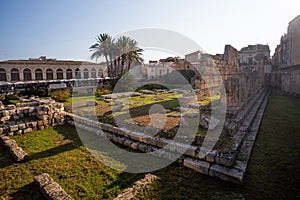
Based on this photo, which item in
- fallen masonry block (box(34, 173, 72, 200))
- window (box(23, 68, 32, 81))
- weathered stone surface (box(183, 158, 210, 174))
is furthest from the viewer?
window (box(23, 68, 32, 81))

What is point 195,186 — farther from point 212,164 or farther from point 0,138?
point 0,138

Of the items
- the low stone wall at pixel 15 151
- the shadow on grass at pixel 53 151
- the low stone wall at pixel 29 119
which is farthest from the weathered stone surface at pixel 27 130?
the shadow on grass at pixel 53 151

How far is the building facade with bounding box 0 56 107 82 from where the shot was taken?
35094 mm

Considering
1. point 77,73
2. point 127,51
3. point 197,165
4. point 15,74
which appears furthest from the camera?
point 77,73

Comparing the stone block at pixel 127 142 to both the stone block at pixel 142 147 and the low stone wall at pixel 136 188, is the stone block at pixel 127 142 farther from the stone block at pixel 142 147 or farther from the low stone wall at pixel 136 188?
the low stone wall at pixel 136 188

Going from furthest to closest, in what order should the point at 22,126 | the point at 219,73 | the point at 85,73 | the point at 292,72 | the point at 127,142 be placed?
the point at 85,73
the point at 292,72
the point at 219,73
the point at 22,126
the point at 127,142

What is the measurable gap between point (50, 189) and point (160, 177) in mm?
2332

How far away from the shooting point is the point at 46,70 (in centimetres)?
3931

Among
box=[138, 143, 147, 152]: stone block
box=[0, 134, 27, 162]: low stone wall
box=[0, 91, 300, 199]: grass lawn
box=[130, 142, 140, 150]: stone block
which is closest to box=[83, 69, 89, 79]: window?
box=[0, 134, 27, 162]: low stone wall

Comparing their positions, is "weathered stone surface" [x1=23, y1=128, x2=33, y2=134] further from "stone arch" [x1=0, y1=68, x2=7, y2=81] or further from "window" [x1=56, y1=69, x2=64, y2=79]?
"window" [x1=56, y1=69, x2=64, y2=79]

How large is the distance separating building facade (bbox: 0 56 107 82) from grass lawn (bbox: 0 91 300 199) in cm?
3753

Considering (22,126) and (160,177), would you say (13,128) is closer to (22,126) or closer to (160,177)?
(22,126)

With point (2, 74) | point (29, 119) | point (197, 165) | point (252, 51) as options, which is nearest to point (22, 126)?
point (29, 119)

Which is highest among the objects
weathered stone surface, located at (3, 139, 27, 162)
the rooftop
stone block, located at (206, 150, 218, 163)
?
the rooftop
